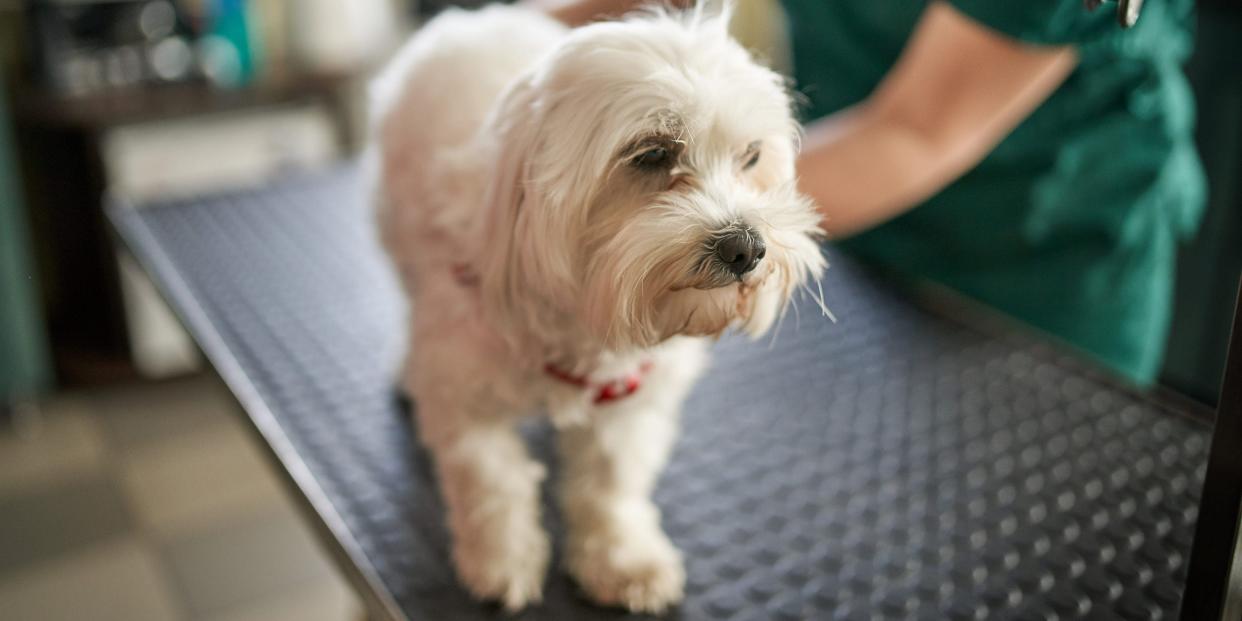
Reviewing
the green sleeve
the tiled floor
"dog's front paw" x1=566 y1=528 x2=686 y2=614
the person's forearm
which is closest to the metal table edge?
"dog's front paw" x1=566 y1=528 x2=686 y2=614

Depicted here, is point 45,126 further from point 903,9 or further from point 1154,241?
point 1154,241

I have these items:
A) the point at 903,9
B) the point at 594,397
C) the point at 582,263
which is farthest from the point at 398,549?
the point at 903,9

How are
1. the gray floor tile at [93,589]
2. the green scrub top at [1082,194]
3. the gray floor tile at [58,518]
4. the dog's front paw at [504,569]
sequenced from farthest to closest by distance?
the gray floor tile at [58,518], the gray floor tile at [93,589], the green scrub top at [1082,194], the dog's front paw at [504,569]

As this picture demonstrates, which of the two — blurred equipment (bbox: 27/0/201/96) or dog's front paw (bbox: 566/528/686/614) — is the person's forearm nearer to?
dog's front paw (bbox: 566/528/686/614)

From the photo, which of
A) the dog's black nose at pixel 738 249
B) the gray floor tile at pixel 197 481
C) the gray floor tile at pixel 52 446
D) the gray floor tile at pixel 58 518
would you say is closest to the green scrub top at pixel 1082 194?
the dog's black nose at pixel 738 249

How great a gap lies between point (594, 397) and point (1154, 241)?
36.7 inches

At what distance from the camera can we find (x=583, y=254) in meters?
0.78

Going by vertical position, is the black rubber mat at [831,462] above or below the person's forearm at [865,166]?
below

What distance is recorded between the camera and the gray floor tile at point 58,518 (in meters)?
2.28

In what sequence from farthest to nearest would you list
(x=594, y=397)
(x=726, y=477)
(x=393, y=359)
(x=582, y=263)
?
(x=393, y=359) → (x=726, y=477) → (x=594, y=397) → (x=582, y=263)

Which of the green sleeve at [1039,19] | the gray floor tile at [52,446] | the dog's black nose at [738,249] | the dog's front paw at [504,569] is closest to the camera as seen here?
the dog's black nose at [738,249]

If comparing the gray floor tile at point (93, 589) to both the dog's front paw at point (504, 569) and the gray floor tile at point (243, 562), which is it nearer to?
the gray floor tile at point (243, 562)

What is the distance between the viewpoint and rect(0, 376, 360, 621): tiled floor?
2148 mm

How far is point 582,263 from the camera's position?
78 centimetres
